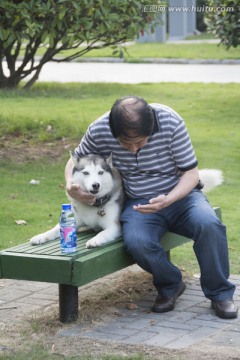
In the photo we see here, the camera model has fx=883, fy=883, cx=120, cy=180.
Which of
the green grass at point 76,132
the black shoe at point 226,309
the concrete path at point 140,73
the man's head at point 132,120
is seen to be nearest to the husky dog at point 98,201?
the man's head at point 132,120

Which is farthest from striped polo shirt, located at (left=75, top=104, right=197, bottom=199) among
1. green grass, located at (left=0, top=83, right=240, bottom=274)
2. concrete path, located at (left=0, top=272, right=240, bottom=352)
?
green grass, located at (left=0, top=83, right=240, bottom=274)

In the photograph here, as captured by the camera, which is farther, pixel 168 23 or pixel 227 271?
pixel 168 23

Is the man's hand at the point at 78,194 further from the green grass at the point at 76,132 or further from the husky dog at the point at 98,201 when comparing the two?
the green grass at the point at 76,132

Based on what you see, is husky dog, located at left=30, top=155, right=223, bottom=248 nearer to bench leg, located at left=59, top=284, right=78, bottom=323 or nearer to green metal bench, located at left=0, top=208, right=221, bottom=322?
green metal bench, located at left=0, top=208, right=221, bottom=322

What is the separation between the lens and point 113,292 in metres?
5.65

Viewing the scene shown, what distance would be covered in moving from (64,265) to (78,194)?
1.87 feet

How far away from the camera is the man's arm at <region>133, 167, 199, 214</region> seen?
5.09 meters

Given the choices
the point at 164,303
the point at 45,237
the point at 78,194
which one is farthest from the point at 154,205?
the point at 45,237

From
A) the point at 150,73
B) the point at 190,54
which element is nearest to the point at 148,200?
the point at 150,73

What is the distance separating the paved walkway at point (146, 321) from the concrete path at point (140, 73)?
12.0 metres

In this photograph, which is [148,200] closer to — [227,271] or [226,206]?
[227,271]

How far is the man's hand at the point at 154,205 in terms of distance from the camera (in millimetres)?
5090

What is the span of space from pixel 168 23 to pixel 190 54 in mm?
11098

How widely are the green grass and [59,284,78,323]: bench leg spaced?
1401mm
